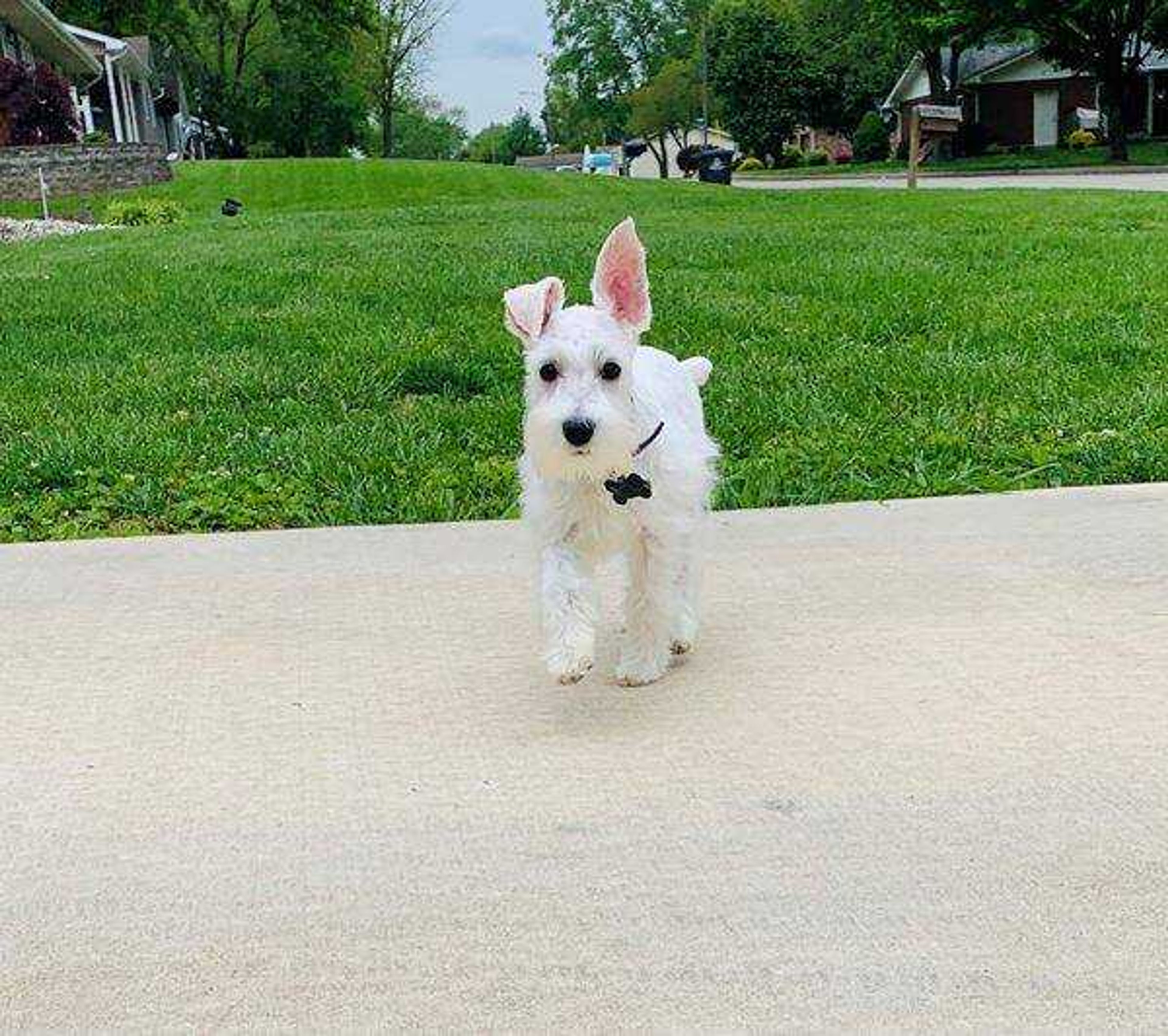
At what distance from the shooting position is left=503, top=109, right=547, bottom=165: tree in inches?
5384

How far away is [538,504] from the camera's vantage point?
144 inches

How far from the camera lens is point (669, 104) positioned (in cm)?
9556

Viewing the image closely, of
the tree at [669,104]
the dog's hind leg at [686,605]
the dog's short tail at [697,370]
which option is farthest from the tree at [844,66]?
the dog's hind leg at [686,605]

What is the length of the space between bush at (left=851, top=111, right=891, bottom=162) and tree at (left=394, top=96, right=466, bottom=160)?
5431 cm

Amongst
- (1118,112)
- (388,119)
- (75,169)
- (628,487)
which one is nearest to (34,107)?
(75,169)

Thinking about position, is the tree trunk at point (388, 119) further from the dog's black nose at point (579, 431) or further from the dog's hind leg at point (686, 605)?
the dog's black nose at point (579, 431)

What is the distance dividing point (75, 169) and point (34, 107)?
4.60 meters

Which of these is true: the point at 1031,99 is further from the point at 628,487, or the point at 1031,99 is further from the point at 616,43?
the point at 628,487

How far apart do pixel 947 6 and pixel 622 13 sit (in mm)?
65018

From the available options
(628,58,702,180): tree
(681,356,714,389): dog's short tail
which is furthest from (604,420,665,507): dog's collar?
(628,58,702,180): tree

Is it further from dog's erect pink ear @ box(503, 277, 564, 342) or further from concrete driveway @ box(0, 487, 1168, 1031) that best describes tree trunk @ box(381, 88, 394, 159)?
dog's erect pink ear @ box(503, 277, 564, 342)

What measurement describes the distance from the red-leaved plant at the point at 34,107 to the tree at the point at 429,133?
3116 inches

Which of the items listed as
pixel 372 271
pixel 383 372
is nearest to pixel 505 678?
pixel 383 372

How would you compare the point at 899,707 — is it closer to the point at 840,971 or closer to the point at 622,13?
the point at 840,971
